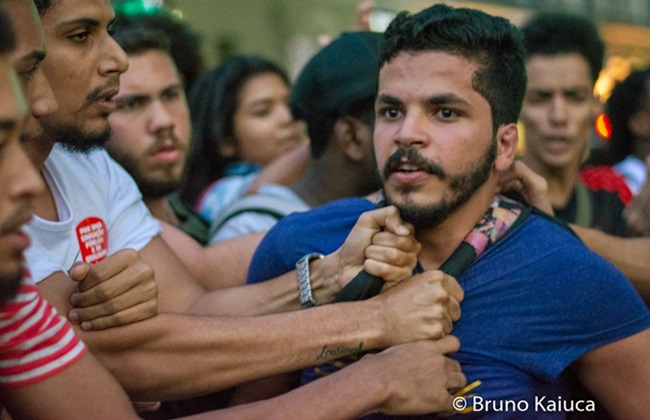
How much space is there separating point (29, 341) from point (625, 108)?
5.88m

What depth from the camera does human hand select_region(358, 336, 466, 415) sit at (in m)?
2.90

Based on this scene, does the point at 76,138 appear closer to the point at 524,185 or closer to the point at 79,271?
the point at 79,271

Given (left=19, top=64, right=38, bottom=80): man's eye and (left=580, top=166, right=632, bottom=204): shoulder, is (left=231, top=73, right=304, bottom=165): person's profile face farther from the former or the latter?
(left=19, top=64, right=38, bottom=80): man's eye

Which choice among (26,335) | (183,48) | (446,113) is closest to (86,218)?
(26,335)

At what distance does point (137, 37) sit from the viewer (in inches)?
192

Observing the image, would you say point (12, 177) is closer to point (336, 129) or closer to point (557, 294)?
point (557, 294)

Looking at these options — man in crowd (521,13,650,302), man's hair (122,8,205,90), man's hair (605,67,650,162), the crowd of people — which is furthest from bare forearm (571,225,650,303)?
man's hair (605,67,650,162)

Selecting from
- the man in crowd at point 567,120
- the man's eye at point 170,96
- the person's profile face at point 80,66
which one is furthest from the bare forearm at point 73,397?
the man in crowd at point 567,120

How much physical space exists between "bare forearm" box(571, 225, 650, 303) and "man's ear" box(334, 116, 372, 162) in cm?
105

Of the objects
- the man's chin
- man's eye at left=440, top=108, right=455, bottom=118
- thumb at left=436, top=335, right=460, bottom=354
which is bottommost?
thumb at left=436, top=335, right=460, bottom=354

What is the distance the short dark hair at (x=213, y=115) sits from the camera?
629 centimetres

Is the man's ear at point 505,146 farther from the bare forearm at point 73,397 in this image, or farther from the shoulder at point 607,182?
the shoulder at point 607,182

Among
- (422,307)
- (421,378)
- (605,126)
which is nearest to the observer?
(421,378)

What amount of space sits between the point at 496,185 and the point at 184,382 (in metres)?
1.27
